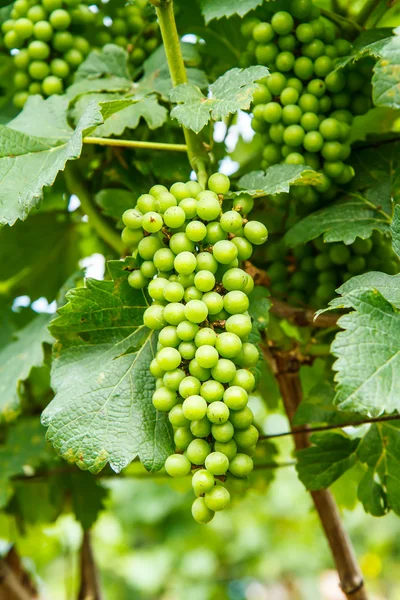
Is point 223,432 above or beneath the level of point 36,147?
beneath

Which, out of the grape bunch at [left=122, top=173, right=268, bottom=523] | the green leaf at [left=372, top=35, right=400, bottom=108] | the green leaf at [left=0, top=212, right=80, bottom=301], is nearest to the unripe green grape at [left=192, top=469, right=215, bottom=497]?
the grape bunch at [left=122, top=173, right=268, bottom=523]

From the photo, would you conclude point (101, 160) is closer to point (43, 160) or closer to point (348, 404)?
point (43, 160)

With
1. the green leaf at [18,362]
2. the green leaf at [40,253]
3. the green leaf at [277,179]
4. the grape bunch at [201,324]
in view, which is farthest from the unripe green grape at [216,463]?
the green leaf at [40,253]

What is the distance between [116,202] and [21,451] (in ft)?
1.63

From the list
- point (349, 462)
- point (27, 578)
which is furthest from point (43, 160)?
point (27, 578)

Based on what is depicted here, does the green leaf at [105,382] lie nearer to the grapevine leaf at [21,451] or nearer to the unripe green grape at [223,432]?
the unripe green grape at [223,432]

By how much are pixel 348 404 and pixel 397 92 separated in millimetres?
361

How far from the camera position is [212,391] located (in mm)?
636

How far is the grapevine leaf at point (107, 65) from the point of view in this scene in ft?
3.20

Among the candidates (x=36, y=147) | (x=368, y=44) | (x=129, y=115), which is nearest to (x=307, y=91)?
(x=368, y=44)

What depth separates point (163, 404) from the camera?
67 cm

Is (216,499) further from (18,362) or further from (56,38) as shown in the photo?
(56,38)

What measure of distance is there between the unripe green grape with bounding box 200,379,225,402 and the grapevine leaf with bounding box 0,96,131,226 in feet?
0.96

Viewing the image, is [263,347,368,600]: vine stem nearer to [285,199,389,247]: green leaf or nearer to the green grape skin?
[285,199,389,247]: green leaf
